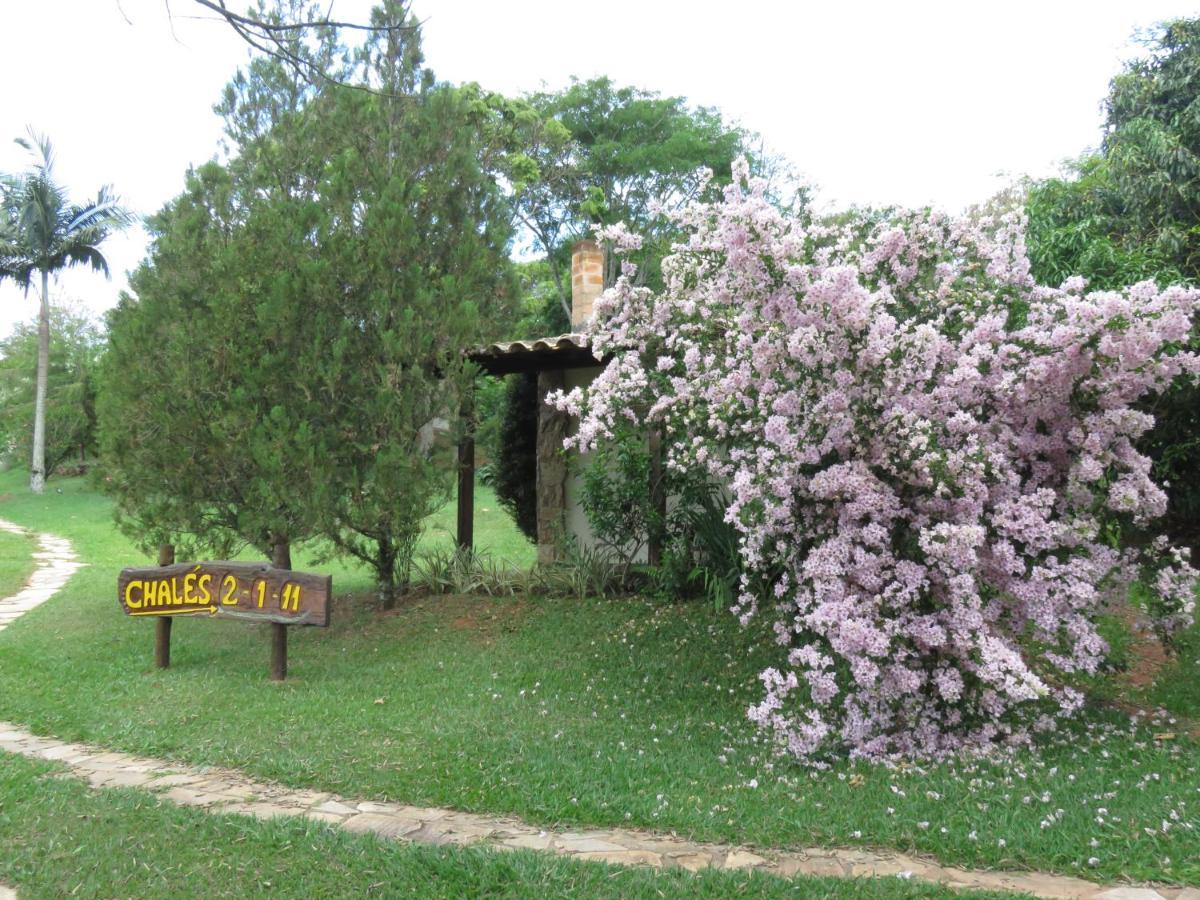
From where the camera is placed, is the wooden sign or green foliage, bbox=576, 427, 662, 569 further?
green foliage, bbox=576, 427, 662, 569

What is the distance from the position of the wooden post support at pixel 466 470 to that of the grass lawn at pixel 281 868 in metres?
4.55

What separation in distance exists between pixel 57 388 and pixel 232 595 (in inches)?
1171

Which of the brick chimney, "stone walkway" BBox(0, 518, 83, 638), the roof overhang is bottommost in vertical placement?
"stone walkway" BBox(0, 518, 83, 638)

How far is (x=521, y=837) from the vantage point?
11.7 ft

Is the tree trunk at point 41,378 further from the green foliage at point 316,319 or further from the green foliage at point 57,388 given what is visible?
the green foliage at point 316,319

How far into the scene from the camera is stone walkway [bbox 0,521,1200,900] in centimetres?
311

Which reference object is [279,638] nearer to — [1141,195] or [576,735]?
[576,735]

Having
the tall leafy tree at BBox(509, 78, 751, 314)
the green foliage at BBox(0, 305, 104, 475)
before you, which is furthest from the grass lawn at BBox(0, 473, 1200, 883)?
the green foliage at BBox(0, 305, 104, 475)

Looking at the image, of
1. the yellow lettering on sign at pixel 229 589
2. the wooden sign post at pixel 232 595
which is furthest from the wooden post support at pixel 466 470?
the yellow lettering on sign at pixel 229 589

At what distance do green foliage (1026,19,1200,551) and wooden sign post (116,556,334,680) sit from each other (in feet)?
22.1

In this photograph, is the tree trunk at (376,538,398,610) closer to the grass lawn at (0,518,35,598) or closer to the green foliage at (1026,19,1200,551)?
the grass lawn at (0,518,35,598)

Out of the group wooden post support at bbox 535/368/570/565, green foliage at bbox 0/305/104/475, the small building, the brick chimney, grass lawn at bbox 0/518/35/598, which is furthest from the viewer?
green foliage at bbox 0/305/104/475

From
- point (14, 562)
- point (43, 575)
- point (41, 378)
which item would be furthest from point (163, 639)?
point (41, 378)

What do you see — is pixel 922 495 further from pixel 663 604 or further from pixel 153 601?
pixel 153 601
